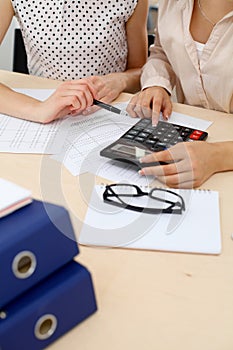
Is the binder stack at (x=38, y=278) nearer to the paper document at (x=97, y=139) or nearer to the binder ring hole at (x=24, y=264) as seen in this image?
the binder ring hole at (x=24, y=264)

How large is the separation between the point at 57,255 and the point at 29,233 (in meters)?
0.05

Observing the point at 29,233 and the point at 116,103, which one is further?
the point at 116,103

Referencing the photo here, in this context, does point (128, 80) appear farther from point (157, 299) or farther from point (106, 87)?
point (157, 299)

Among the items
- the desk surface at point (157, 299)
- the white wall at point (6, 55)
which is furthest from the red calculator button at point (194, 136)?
the white wall at point (6, 55)

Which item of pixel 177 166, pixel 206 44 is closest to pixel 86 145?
pixel 177 166

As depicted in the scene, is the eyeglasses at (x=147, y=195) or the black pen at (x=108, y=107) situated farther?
the black pen at (x=108, y=107)

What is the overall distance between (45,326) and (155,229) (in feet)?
0.82

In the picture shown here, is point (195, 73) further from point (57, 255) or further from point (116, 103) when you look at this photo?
point (57, 255)

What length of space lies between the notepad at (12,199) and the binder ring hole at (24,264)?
0.17 ft

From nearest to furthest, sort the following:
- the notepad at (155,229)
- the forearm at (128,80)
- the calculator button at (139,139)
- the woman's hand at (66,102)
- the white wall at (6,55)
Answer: the notepad at (155,229) → the calculator button at (139,139) → the woman's hand at (66,102) → the forearm at (128,80) → the white wall at (6,55)

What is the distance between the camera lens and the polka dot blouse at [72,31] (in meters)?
1.33

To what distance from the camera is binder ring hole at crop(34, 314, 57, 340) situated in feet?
1.76

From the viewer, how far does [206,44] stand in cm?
117

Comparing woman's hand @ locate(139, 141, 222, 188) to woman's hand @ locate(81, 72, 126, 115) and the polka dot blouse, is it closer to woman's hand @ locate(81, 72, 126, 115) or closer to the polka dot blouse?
woman's hand @ locate(81, 72, 126, 115)
